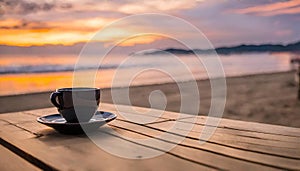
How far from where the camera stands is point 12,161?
2.04 feet

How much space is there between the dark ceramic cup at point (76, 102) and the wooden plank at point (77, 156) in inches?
2.1

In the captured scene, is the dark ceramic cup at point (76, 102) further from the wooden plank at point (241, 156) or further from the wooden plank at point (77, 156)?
the wooden plank at point (241, 156)

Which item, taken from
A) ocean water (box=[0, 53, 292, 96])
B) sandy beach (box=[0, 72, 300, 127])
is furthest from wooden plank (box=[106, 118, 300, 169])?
ocean water (box=[0, 53, 292, 96])

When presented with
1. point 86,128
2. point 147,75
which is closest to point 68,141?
point 86,128

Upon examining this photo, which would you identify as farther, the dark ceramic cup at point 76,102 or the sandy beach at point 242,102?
the sandy beach at point 242,102

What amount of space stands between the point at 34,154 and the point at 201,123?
18.7 inches

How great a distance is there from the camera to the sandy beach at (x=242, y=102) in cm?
331

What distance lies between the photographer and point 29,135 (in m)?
0.81

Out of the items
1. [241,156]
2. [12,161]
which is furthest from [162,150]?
→ [12,161]

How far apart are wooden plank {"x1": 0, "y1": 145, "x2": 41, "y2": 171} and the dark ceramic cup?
0.52 ft

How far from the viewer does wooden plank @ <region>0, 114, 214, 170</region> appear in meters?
0.56

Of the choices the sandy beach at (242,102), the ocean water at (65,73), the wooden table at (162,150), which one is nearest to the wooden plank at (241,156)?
the wooden table at (162,150)

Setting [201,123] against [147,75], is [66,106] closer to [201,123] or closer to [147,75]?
[201,123]

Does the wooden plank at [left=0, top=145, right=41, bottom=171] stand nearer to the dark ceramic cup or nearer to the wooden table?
the wooden table
